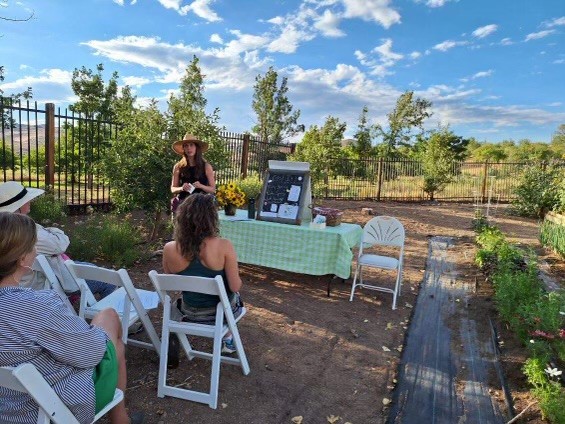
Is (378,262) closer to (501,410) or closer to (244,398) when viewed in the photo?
(501,410)

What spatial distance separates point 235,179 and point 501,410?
9395 mm

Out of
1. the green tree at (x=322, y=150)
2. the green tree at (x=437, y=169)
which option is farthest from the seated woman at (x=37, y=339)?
the green tree at (x=437, y=169)

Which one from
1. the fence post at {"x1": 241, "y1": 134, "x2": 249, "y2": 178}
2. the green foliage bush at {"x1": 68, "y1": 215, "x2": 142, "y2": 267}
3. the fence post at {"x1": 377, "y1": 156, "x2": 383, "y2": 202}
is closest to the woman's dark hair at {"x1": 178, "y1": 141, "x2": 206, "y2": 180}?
the green foliage bush at {"x1": 68, "y1": 215, "x2": 142, "y2": 267}

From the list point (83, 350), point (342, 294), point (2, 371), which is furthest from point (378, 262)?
point (2, 371)

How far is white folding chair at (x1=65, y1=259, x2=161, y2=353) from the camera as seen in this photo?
8.32 feet

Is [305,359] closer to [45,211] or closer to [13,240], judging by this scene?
[13,240]

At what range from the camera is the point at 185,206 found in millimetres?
2777

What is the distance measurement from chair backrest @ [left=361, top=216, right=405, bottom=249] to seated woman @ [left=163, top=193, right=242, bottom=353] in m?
2.44

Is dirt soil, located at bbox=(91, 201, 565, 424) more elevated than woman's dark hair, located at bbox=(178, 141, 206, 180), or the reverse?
woman's dark hair, located at bbox=(178, 141, 206, 180)

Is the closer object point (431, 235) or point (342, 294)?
point (342, 294)

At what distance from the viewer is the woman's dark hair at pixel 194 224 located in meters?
2.74

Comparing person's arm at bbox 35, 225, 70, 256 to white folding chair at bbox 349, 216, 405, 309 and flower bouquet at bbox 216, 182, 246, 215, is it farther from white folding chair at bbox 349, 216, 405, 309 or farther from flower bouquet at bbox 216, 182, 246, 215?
white folding chair at bbox 349, 216, 405, 309

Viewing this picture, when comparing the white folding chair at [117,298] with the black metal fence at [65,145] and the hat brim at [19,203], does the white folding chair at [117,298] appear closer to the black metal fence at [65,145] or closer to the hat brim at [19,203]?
the hat brim at [19,203]

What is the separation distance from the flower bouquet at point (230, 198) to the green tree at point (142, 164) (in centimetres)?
136
